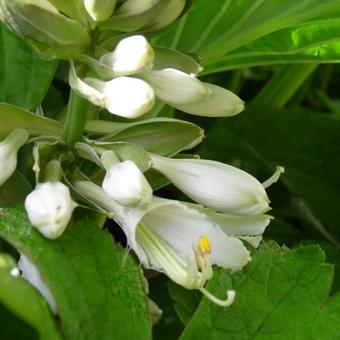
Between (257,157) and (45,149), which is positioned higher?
(45,149)

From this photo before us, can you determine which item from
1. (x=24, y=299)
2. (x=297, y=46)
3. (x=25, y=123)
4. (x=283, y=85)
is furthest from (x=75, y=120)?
(x=283, y=85)

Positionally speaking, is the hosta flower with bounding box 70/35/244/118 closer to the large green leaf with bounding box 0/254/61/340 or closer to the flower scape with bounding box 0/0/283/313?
the flower scape with bounding box 0/0/283/313

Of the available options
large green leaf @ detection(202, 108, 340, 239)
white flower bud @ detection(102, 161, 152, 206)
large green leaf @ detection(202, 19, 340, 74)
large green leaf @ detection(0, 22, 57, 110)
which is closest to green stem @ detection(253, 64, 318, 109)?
large green leaf @ detection(202, 108, 340, 239)

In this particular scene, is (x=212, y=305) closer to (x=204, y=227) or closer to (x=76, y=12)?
(x=204, y=227)

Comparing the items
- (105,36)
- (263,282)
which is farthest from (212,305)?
(105,36)

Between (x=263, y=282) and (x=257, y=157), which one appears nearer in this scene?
(x=263, y=282)

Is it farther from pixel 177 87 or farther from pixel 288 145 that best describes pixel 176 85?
pixel 288 145
